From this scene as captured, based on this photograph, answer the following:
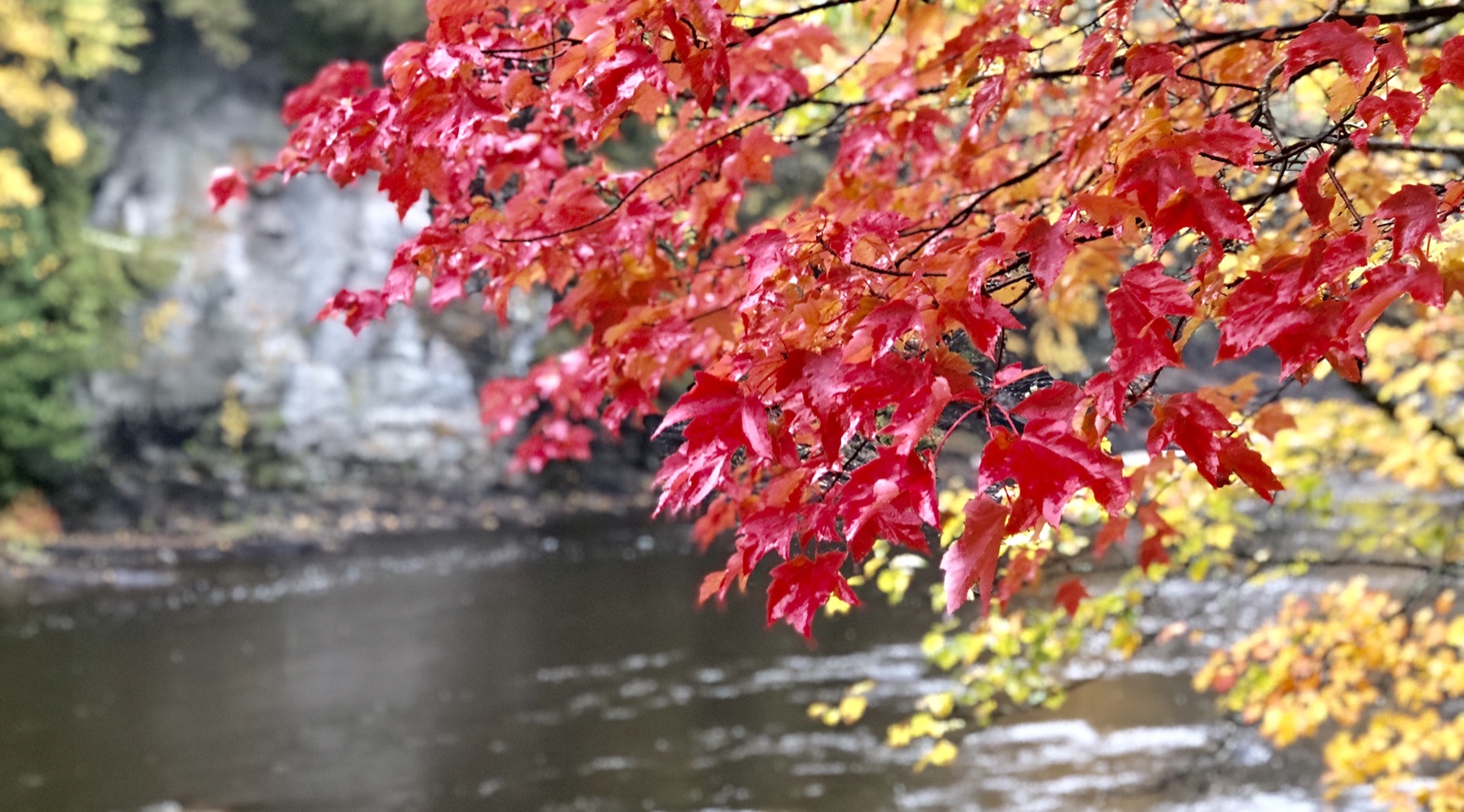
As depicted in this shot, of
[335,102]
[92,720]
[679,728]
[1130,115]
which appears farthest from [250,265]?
[1130,115]

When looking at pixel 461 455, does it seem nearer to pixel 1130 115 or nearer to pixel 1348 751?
pixel 1348 751

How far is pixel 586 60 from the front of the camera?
4.49 feet

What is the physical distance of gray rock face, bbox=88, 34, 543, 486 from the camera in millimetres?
13789

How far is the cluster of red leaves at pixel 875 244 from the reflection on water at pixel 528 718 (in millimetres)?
2345

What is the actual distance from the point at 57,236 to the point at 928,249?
49.1 ft

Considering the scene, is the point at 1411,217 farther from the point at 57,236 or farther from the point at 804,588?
the point at 57,236

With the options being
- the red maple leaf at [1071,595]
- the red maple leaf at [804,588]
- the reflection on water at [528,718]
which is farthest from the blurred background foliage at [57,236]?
the red maple leaf at [804,588]

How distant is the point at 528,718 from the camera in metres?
6.84

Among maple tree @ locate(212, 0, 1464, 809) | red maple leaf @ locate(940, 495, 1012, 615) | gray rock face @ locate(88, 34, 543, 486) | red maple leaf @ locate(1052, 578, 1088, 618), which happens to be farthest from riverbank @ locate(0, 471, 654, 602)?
red maple leaf @ locate(940, 495, 1012, 615)

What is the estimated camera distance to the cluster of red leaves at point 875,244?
1.08 m

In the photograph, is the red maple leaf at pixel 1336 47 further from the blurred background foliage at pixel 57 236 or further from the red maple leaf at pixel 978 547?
the blurred background foliage at pixel 57 236

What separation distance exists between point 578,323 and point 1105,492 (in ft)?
4.19

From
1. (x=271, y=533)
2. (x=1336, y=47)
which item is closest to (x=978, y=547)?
(x=1336, y=47)

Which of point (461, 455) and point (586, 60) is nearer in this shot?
point (586, 60)
